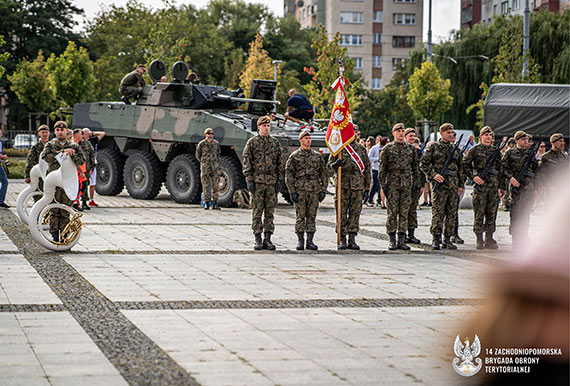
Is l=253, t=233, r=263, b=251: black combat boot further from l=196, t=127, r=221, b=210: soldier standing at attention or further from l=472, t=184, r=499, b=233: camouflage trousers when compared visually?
l=196, t=127, r=221, b=210: soldier standing at attention

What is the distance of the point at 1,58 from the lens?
88.5 ft

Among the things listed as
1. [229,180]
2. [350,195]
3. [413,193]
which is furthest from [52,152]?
[229,180]

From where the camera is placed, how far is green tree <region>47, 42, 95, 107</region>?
150 feet

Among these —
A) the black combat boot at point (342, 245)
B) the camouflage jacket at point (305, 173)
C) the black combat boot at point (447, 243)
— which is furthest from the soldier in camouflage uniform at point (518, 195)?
the camouflage jacket at point (305, 173)

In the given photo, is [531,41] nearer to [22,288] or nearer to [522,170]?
[522,170]

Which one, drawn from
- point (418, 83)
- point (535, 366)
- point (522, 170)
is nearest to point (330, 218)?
point (522, 170)

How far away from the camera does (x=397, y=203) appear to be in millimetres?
13695

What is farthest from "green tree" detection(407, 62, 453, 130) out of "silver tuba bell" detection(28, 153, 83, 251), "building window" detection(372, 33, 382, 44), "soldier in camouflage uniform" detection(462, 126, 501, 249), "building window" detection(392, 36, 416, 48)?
"building window" detection(392, 36, 416, 48)

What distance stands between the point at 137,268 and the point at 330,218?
27.4 feet

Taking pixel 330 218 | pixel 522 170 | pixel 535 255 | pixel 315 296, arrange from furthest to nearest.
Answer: pixel 330 218 → pixel 522 170 → pixel 315 296 → pixel 535 255

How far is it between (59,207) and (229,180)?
8.51 m

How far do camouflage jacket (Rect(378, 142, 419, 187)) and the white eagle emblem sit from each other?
25.3ft

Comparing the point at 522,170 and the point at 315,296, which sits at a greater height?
the point at 522,170

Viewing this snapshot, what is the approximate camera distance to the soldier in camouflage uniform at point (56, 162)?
12711mm
